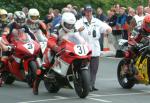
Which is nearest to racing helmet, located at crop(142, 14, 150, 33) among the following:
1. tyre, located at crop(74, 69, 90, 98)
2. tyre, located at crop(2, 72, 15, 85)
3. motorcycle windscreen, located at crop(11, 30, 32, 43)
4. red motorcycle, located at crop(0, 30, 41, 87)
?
tyre, located at crop(74, 69, 90, 98)

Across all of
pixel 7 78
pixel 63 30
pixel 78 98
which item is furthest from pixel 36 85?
pixel 7 78

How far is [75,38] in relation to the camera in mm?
14008

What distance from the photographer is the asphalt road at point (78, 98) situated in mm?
13641

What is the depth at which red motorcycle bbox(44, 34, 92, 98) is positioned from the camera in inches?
533

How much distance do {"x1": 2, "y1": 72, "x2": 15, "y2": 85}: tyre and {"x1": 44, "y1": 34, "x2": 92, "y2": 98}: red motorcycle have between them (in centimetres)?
275

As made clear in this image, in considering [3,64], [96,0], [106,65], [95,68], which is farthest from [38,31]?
[96,0]

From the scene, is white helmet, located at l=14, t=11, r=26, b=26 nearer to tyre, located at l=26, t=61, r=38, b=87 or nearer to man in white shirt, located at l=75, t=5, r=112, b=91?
tyre, located at l=26, t=61, r=38, b=87

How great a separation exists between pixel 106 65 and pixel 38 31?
5.63 m

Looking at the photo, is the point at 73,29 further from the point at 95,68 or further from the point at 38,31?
the point at 38,31

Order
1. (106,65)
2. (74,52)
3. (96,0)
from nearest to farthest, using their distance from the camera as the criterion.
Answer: (74,52)
(106,65)
(96,0)

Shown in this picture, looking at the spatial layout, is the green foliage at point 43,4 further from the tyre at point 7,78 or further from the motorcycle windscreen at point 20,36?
the motorcycle windscreen at point 20,36

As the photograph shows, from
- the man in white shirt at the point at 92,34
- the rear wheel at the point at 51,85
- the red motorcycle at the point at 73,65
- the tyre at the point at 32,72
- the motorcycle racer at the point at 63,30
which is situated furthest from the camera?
the tyre at the point at 32,72

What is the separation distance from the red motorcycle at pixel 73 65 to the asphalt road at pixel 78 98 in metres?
0.30

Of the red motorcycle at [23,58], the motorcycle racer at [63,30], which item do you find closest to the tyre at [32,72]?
the red motorcycle at [23,58]
